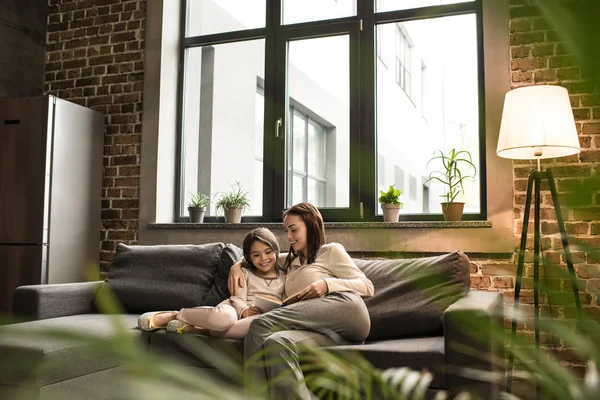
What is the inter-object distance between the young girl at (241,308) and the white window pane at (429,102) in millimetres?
1292

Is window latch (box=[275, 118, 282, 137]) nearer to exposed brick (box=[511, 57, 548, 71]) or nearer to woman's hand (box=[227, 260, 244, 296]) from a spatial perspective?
woman's hand (box=[227, 260, 244, 296])

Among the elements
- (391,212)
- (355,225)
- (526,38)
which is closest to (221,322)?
(355,225)

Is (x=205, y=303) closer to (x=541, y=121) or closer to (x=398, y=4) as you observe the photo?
(x=541, y=121)

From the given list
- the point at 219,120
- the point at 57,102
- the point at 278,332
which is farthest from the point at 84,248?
the point at 278,332

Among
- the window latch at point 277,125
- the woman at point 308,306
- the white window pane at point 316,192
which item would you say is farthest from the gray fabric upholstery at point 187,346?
the window latch at point 277,125

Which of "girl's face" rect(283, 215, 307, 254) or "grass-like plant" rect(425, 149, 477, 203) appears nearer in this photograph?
"girl's face" rect(283, 215, 307, 254)

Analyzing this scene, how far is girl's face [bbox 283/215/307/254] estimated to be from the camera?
309 centimetres

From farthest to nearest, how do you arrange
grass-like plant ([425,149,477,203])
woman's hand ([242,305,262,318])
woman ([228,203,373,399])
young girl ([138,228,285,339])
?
grass-like plant ([425,149,477,203]), woman's hand ([242,305,262,318]), young girl ([138,228,285,339]), woman ([228,203,373,399])

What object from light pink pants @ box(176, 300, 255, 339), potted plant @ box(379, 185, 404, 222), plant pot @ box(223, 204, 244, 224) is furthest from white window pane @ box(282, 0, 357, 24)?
light pink pants @ box(176, 300, 255, 339)

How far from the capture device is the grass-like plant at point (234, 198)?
4.46 meters

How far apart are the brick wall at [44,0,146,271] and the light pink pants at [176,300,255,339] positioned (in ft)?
6.32

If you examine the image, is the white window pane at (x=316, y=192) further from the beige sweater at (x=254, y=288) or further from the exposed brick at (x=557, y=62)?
the exposed brick at (x=557, y=62)

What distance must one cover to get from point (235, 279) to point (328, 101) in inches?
68.8

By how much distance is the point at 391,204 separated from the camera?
13.2ft
